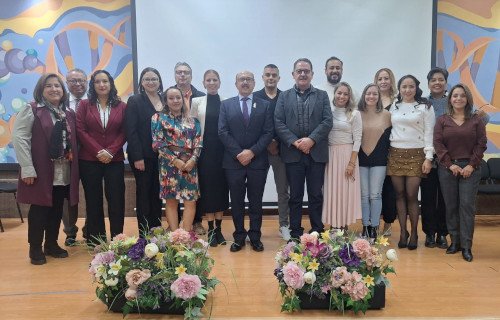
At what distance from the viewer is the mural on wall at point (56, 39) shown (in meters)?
4.90

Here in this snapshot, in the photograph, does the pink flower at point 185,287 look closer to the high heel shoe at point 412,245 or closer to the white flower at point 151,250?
the white flower at point 151,250

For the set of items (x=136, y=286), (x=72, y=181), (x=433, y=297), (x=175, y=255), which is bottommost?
(x=433, y=297)

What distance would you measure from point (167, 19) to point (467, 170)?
3.54 m

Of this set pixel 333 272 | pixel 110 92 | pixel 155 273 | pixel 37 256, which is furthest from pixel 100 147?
pixel 333 272

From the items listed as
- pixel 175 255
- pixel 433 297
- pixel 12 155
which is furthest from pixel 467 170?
pixel 12 155

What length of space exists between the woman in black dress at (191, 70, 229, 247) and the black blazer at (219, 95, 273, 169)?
154 millimetres

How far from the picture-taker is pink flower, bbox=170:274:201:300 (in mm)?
2102

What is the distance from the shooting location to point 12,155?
501 centimetres

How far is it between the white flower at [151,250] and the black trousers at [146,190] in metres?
1.29

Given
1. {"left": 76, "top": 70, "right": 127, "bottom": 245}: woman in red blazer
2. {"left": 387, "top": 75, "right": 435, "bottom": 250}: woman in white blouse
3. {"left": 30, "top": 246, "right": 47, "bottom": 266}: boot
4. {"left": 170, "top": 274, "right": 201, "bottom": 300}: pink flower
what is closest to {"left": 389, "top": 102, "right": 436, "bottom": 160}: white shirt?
{"left": 387, "top": 75, "right": 435, "bottom": 250}: woman in white blouse

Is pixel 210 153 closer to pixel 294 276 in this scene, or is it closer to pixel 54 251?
pixel 54 251

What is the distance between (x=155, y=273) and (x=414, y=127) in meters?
2.43

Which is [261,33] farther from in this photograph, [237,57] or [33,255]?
[33,255]

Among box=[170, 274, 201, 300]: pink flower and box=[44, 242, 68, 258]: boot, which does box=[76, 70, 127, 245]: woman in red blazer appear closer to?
box=[44, 242, 68, 258]: boot
